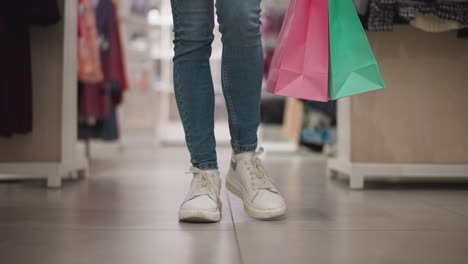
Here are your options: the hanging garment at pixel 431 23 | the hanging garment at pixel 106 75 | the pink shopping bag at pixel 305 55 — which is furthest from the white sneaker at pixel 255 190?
the hanging garment at pixel 106 75

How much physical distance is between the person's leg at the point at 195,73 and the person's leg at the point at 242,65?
4cm

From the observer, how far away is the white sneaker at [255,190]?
1024 millimetres

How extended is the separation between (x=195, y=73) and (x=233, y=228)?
1.17ft

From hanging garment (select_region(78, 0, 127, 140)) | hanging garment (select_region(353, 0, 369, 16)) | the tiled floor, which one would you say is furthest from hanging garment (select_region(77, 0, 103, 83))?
hanging garment (select_region(353, 0, 369, 16))

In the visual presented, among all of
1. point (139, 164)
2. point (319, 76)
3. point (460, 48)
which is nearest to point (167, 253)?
point (319, 76)

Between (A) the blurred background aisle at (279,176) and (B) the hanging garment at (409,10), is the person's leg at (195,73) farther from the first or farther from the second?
(B) the hanging garment at (409,10)

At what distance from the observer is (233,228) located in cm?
96

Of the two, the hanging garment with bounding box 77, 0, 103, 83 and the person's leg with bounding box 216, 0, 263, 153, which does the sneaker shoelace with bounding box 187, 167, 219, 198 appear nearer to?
the person's leg with bounding box 216, 0, 263, 153

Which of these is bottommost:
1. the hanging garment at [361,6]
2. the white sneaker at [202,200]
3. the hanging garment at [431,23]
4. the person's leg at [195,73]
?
the white sneaker at [202,200]

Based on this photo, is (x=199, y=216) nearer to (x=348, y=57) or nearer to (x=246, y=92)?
(x=246, y=92)

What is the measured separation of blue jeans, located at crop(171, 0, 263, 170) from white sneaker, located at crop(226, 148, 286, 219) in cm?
5

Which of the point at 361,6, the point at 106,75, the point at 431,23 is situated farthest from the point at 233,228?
the point at 106,75

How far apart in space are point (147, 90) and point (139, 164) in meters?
2.00

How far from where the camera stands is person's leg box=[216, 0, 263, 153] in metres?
1.01
